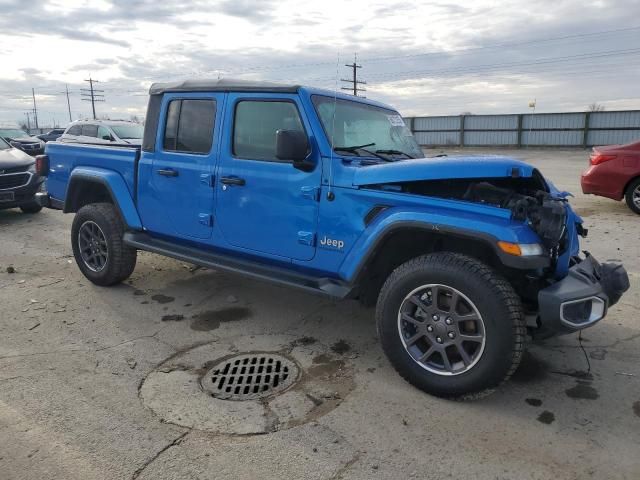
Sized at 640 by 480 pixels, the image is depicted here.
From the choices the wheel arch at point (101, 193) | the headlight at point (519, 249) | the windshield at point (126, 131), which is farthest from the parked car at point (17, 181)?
the headlight at point (519, 249)

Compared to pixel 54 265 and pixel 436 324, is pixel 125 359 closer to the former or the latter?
pixel 436 324

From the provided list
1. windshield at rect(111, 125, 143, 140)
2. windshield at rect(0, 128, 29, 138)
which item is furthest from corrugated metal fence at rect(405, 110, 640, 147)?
windshield at rect(0, 128, 29, 138)

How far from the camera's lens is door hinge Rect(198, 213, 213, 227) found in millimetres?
4281

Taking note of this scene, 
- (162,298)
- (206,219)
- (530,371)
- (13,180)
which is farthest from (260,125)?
(13,180)

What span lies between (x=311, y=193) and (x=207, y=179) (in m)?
1.06

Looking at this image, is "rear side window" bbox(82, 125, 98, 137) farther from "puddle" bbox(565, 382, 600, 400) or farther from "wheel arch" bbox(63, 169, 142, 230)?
"puddle" bbox(565, 382, 600, 400)

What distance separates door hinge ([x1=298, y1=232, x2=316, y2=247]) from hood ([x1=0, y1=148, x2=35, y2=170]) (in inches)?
298

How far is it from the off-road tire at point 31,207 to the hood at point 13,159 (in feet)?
2.36

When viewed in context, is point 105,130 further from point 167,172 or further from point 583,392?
point 583,392

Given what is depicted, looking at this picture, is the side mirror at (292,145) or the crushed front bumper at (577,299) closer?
the crushed front bumper at (577,299)

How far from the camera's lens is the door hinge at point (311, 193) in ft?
11.9

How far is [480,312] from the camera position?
299 cm

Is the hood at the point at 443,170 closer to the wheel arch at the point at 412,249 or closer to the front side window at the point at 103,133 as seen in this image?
the wheel arch at the point at 412,249

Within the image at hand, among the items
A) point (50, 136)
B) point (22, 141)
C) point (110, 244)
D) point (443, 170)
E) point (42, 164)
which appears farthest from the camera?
point (50, 136)
